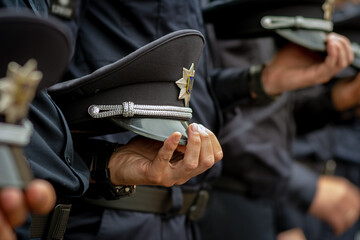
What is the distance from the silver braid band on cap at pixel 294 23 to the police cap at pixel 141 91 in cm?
44

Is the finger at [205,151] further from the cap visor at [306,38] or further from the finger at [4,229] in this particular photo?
the cap visor at [306,38]

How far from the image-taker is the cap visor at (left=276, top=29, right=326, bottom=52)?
1183 millimetres

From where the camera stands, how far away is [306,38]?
47.2 inches

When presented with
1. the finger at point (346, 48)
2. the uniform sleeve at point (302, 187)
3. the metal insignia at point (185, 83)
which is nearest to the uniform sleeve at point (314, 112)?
the uniform sleeve at point (302, 187)

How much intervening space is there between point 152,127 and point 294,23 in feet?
2.16

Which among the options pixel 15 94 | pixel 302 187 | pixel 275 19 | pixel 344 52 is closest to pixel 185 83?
pixel 15 94

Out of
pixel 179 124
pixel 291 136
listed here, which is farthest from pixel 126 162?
pixel 291 136

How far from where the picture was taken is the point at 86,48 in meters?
0.96

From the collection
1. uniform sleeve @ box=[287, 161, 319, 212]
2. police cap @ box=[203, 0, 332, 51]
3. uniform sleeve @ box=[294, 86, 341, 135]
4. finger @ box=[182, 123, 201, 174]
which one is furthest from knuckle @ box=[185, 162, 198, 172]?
uniform sleeve @ box=[294, 86, 341, 135]

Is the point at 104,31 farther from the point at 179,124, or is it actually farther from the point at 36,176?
the point at 36,176

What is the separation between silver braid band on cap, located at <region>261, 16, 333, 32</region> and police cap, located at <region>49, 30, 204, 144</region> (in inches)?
17.5

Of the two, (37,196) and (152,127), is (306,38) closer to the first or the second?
(152,127)

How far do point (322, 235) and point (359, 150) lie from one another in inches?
23.6

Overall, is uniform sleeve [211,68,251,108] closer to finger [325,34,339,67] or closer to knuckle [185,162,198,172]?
finger [325,34,339,67]
